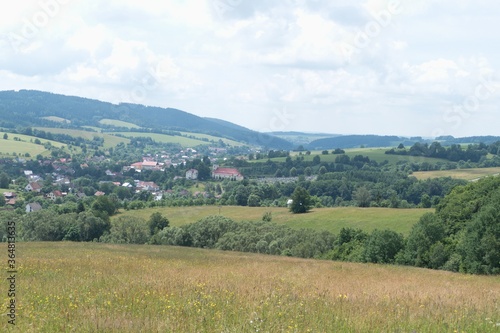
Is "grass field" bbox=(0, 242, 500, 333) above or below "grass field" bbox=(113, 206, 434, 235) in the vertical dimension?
above

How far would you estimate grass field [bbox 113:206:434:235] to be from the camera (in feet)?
276

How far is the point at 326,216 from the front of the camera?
101000mm

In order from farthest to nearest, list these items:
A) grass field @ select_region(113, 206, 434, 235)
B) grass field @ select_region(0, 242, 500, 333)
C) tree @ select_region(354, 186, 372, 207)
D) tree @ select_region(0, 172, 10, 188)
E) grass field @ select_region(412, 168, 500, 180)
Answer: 1. grass field @ select_region(412, 168, 500, 180)
2. tree @ select_region(0, 172, 10, 188)
3. tree @ select_region(354, 186, 372, 207)
4. grass field @ select_region(113, 206, 434, 235)
5. grass field @ select_region(0, 242, 500, 333)

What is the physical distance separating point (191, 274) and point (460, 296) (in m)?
8.43

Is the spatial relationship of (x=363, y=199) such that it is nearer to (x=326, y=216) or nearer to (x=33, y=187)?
(x=326, y=216)

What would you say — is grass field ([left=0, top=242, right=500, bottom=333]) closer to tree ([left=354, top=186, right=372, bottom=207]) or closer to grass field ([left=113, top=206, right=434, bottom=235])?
grass field ([left=113, top=206, right=434, bottom=235])

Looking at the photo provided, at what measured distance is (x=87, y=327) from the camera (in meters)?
8.83

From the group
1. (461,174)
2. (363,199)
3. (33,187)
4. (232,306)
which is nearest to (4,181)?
(33,187)

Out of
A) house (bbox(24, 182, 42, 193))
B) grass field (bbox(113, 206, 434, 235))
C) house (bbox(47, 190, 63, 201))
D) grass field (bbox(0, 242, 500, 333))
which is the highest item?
grass field (bbox(0, 242, 500, 333))

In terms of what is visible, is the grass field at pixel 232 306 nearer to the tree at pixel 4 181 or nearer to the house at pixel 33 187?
the house at pixel 33 187

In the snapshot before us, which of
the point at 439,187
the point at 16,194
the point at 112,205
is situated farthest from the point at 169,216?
the point at 439,187

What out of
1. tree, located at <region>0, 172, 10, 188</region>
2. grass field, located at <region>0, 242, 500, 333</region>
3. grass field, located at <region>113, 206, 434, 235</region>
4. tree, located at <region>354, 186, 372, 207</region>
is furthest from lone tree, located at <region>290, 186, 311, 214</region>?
tree, located at <region>0, 172, 10, 188</region>

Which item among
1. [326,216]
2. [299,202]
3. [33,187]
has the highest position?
[299,202]

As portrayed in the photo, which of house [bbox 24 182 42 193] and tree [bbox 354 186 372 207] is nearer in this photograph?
tree [bbox 354 186 372 207]
